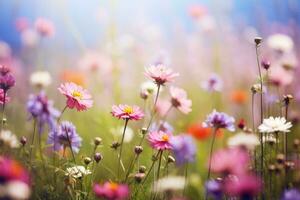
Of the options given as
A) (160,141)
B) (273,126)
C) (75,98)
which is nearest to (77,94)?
(75,98)

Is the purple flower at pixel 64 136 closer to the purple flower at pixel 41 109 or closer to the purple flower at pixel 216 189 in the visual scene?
the purple flower at pixel 41 109

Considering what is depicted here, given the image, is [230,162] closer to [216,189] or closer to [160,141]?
[216,189]

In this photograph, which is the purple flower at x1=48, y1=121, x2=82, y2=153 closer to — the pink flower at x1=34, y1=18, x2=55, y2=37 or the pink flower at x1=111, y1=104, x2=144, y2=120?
the pink flower at x1=111, y1=104, x2=144, y2=120

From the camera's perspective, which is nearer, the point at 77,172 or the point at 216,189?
the point at 216,189

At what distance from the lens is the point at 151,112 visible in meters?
2.10

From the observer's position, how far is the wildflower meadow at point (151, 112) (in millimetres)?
1670

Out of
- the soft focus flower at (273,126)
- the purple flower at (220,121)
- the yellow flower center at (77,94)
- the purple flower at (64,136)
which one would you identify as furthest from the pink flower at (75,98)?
the soft focus flower at (273,126)

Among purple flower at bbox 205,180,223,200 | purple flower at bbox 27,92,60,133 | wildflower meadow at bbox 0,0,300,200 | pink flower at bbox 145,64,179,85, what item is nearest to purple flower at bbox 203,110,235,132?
wildflower meadow at bbox 0,0,300,200

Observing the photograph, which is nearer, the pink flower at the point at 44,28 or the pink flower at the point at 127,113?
the pink flower at the point at 127,113

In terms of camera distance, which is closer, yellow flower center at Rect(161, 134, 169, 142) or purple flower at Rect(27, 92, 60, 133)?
yellow flower center at Rect(161, 134, 169, 142)

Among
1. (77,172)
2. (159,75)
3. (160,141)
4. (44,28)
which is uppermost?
(44,28)

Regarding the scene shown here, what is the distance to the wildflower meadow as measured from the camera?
167 centimetres

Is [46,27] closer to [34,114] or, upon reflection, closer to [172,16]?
[34,114]

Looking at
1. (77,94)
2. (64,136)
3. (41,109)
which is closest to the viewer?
(77,94)
